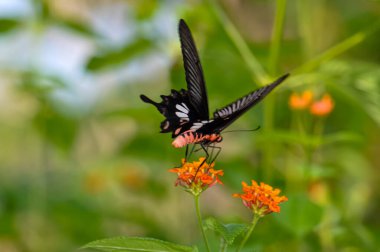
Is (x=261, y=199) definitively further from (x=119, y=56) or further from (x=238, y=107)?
(x=119, y=56)

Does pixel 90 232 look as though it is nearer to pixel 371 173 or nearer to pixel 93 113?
pixel 93 113

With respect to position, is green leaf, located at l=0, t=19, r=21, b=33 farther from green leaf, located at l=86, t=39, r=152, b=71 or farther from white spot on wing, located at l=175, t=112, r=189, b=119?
white spot on wing, located at l=175, t=112, r=189, b=119

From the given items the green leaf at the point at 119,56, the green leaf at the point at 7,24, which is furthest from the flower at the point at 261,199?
the green leaf at the point at 7,24

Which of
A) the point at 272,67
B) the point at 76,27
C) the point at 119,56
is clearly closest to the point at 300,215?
the point at 272,67

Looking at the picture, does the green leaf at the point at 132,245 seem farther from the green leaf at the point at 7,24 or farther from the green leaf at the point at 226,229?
the green leaf at the point at 7,24

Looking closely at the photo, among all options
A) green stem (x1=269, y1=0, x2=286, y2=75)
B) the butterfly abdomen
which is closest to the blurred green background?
green stem (x1=269, y1=0, x2=286, y2=75)

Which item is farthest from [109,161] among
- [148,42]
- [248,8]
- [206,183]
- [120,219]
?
[206,183]
